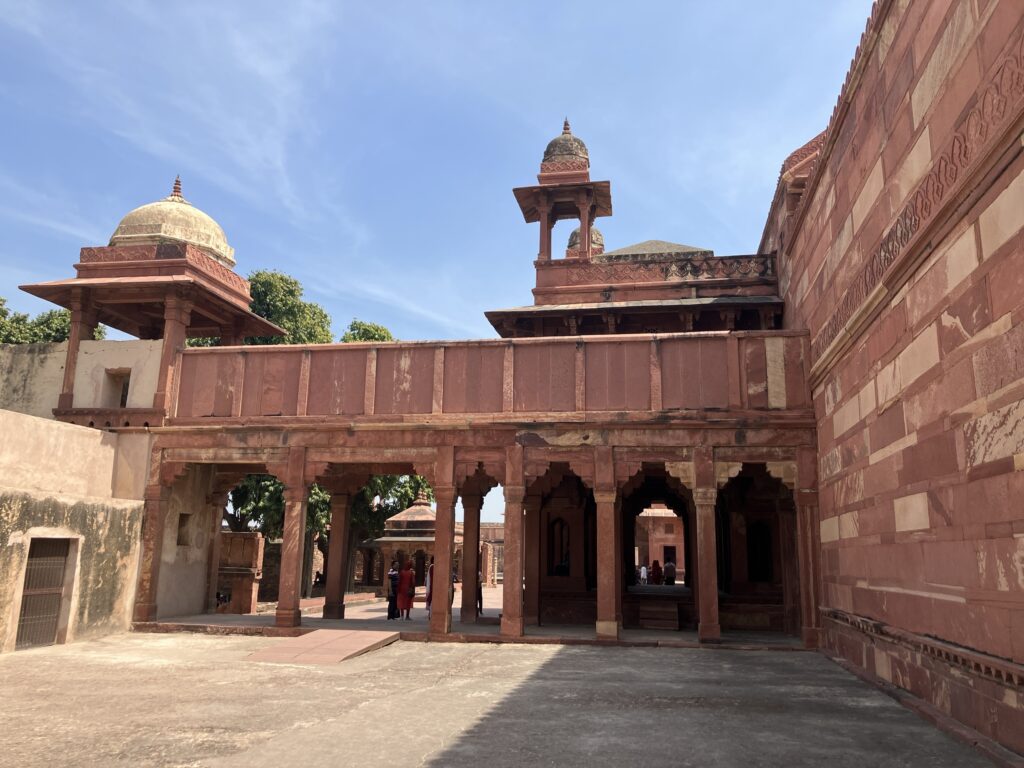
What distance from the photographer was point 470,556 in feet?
55.3

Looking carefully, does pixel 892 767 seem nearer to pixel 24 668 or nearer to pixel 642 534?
pixel 24 668

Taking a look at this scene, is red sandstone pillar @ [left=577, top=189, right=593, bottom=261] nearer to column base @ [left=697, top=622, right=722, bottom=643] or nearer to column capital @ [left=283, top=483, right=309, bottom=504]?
column capital @ [left=283, top=483, right=309, bottom=504]

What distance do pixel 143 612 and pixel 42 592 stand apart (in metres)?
2.60

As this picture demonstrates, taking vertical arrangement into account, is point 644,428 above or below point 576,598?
above

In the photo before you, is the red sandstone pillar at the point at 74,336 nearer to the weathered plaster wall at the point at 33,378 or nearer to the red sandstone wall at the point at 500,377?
the weathered plaster wall at the point at 33,378

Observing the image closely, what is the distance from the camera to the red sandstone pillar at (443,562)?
1337cm

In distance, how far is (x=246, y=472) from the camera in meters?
17.1

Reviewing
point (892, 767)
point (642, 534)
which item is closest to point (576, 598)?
point (892, 767)

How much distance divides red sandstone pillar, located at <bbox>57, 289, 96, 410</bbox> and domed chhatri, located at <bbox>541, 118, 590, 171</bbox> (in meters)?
11.2

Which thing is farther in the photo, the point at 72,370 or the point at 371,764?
the point at 72,370

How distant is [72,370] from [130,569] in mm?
4367

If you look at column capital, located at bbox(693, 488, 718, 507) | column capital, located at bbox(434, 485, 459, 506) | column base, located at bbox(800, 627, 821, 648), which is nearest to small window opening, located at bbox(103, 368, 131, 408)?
column capital, located at bbox(434, 485, 459, 506)

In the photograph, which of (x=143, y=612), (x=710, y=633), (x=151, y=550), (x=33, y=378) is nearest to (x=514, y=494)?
(x=710, y=633)

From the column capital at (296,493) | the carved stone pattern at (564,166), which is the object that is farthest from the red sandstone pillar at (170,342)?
the carved stone pattern at (564,166)
